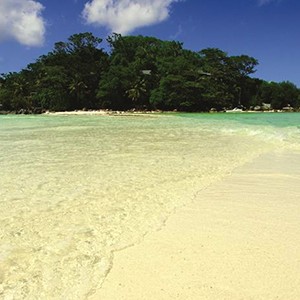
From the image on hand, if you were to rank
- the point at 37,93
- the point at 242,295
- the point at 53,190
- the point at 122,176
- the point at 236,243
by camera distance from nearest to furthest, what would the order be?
the point at 242,295, the point at 236,243, the point at 53,190, the point at 122,176, the point at 37,93

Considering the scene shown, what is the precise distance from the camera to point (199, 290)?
203 cm

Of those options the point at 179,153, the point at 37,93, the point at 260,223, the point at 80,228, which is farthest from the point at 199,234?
the point at 37,93

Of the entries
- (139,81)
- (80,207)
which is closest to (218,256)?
(80,207)

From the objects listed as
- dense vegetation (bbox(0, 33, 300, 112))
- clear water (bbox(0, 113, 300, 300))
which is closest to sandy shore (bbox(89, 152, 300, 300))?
clear water (bbox(0, 113, 300, 300))

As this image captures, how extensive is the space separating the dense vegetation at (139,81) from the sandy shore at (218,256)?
161ft

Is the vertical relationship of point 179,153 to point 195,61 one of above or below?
below

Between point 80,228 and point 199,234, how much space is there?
105 centimetres

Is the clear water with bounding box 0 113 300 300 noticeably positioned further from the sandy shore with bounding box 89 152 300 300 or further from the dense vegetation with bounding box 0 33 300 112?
the dense vegetation with bounding box 0 33 300 112

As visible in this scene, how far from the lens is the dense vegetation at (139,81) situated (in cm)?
5359

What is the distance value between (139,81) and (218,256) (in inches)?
2129

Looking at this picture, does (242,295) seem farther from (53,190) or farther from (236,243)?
(53,190)

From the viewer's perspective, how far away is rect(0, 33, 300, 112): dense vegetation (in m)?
53.6

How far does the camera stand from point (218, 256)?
2.46m

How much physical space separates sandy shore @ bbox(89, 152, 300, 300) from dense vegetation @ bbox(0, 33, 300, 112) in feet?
161
